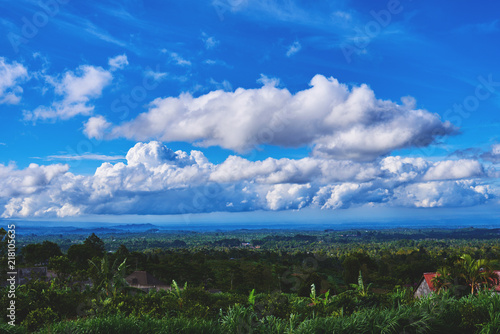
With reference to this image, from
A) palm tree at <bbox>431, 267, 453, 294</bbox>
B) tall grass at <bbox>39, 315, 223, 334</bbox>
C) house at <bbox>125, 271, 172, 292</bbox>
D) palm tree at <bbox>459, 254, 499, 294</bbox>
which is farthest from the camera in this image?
house at <bbox>125, 271, 172, 292</bbox>

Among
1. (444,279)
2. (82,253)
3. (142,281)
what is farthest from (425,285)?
(82,253)

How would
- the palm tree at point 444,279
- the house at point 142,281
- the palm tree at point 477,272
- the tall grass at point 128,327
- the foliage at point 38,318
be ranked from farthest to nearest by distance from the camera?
the house at point 142,281 < the palm tree at point 444,279 < the palm tree at point 477,272 < the foliage at point 38,318 < the tall grass at point 128,327

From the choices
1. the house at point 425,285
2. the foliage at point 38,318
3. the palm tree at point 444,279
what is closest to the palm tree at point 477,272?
the palm tree at point 444,279

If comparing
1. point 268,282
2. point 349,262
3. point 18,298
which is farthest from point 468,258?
point 349,262

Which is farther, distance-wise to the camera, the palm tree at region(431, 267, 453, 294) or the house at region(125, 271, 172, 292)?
the house at region(125, 271, 172, 292)

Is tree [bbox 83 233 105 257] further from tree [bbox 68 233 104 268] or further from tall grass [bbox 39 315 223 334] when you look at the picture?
tall grass [bbox 39 315 223 334]

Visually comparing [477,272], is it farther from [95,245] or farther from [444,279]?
[95,245]

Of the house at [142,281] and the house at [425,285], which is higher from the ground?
the house at [425,285]

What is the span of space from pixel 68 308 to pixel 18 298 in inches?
106

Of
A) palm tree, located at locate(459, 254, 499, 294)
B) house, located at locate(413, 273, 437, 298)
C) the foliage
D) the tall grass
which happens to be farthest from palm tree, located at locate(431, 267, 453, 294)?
the foliage

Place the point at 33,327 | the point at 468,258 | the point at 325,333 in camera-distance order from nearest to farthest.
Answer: the point at 325,333 → the point at 33,327 → the point at 468,258

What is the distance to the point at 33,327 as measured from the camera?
Result: 17.3 metres

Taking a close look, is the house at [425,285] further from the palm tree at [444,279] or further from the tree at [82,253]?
the tree at [82,253]

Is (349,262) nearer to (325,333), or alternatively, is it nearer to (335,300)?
(335,300)
